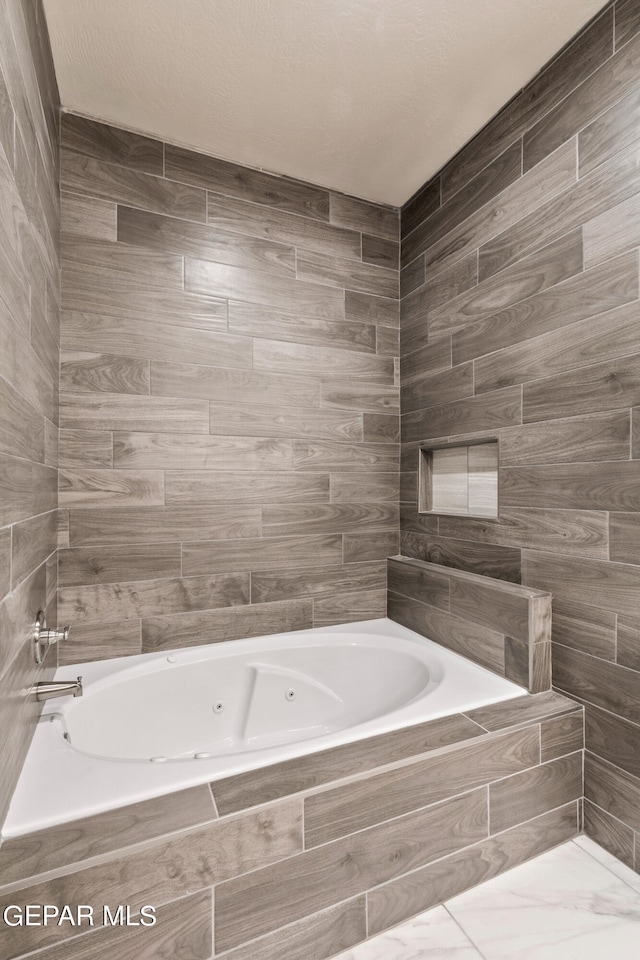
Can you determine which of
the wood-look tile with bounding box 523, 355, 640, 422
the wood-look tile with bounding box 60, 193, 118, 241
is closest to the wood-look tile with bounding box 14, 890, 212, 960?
the wood-look tile with bounding box 523, 355, 640, 422

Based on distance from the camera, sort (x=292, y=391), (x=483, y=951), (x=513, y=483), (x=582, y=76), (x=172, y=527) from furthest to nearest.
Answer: (x=292, y=391) < (x=172, y=527) < (x=513, y=483) < (x=582, y=76) < (x=483, y=951)

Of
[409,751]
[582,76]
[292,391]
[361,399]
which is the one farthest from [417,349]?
[409,751]

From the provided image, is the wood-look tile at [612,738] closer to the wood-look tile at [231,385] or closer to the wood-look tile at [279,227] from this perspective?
the wood-look tile at [231,385]

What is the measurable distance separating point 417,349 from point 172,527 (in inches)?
56.2

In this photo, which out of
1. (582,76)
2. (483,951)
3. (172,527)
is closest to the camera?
(483,951)

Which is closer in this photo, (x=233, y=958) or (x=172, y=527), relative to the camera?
(x=233, y=958)

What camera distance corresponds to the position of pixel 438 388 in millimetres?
2107

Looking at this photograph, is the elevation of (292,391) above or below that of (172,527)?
above

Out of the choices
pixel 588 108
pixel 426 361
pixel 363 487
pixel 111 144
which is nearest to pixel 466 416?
pixel 426 361

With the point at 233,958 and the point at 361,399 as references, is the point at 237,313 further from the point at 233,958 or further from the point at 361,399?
the point at 233,958

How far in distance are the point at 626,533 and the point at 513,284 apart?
0.99m

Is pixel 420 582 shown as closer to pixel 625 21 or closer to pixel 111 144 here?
pixel 625 21

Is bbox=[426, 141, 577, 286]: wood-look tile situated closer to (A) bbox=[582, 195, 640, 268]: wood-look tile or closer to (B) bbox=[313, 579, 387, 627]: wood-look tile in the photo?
(A) bbox=[582, 195, 640, 268]: wood-look tile

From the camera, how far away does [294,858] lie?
1.00m
